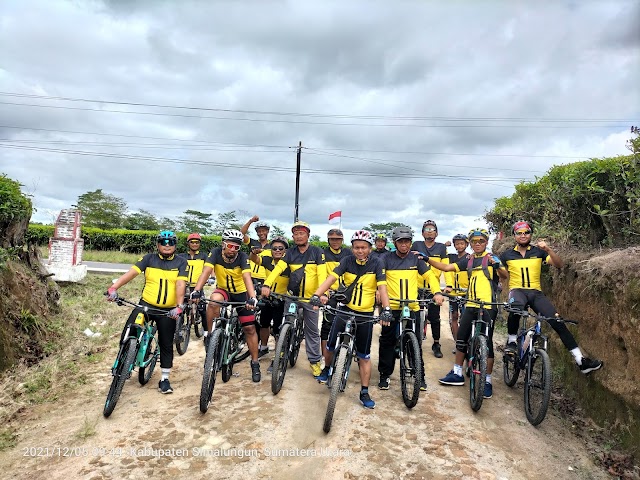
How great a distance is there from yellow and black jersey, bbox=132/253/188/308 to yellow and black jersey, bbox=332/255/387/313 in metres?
2.14

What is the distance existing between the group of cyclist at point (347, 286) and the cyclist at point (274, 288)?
0.02 metres

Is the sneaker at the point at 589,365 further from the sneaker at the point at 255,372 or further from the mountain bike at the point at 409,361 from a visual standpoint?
the sneaker at the point at 255,372

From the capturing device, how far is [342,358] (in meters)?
4.77

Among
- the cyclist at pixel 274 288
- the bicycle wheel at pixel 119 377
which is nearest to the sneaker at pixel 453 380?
the cyclist at pixel 274 288

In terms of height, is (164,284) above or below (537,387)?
above

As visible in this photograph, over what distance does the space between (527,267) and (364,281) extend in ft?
8.08

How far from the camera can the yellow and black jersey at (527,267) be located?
5797mm

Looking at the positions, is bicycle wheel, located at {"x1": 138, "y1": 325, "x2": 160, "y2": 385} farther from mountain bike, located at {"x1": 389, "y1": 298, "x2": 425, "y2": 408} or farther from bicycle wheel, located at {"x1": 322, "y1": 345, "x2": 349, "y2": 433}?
mountain bike, located at {"x1": 389, "y1": 298, "x2": 425, "y2": 408}

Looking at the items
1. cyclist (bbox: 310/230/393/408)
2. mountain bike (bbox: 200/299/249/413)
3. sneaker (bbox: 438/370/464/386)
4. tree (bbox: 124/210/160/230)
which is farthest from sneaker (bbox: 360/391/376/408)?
tree (bbox: 124/210/160/230)

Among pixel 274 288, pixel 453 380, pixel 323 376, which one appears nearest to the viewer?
pixel 323 376

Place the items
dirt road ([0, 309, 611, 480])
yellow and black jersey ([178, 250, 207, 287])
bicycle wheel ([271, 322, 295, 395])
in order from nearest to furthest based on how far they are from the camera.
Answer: dirt road ([0, 309, 611, 480]), bicycle wheel ([271, 322, 295, 395]), yellow and black jersey ([178, 250, 207, 287])

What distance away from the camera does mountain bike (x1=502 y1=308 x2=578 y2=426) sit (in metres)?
4.85

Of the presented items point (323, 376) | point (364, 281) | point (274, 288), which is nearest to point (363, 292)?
point (364, 281)

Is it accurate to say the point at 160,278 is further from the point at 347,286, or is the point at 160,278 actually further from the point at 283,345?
the point at 347,286
